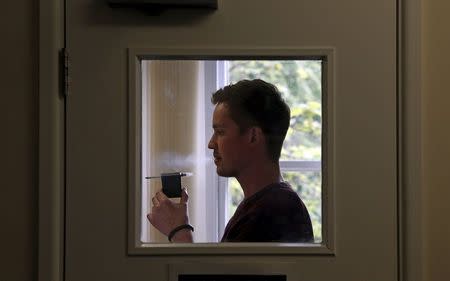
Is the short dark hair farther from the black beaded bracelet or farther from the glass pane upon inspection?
the black beaded bracelet

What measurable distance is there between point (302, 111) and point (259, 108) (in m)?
0.10

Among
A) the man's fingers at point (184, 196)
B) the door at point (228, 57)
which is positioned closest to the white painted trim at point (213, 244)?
the door at point (228, 57)

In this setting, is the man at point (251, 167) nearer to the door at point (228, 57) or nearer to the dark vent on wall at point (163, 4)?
the door at point (228, 57)

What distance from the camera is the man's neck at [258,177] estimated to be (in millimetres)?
1383

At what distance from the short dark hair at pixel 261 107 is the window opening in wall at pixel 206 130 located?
0.6 inches

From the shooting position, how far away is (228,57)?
4.48 feet

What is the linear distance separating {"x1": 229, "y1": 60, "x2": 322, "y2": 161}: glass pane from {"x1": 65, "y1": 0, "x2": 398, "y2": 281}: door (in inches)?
1.1

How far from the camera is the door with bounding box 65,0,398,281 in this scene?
53.0 inches

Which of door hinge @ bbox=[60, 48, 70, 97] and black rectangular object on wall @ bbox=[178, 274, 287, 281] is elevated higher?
door hinge @ bbox=[60, 48, 70, 97]

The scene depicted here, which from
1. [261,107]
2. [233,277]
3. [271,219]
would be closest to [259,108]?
[261,107]

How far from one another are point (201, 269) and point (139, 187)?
0.24 m

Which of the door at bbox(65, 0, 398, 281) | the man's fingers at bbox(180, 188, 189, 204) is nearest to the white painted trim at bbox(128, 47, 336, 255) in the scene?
the door at bbox(65, 0, 398, 281)
